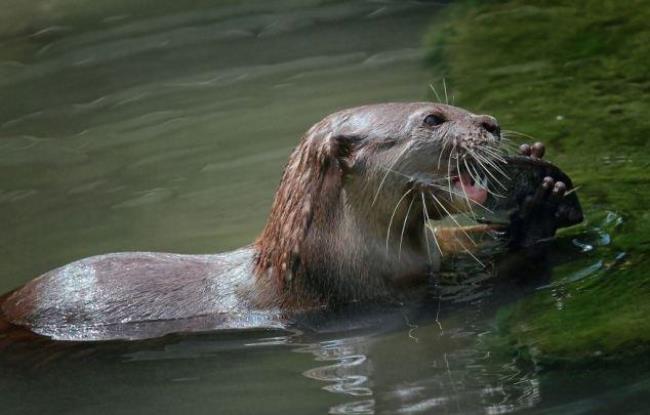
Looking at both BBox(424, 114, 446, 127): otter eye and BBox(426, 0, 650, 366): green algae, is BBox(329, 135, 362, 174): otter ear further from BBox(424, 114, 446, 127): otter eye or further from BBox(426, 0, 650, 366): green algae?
BBox(426, 0, 650, 366): green algae

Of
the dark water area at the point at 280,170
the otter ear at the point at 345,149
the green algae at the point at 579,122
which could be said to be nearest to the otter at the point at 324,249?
the otter ear at the point at 345,149

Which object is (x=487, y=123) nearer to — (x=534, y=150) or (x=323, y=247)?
(x=534, y=150)

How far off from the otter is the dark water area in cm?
12

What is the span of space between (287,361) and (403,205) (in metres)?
0.85

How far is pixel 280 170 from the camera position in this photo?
8.30 m

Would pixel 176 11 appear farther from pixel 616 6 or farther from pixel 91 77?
pixel 616 6

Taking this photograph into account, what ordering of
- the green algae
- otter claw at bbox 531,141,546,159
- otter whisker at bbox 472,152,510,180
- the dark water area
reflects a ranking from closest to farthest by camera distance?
the dark water area < the green algae < otter whisker at bbox 472,152,510,180 < otter claw at bbox 531,141,546,159

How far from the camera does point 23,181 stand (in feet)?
28.4

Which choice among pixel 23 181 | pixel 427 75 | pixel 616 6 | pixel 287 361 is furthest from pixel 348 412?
pixel 616 6

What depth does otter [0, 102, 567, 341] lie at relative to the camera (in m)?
5.96

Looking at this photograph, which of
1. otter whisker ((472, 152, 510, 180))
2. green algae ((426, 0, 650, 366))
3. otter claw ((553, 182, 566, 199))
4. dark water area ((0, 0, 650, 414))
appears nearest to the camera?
dark water area ((0, 0, 650, 414))

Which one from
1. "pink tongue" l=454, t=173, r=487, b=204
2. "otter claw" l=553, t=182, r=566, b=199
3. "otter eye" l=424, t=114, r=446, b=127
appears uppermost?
"otter eye" l=424, t=114, r=446, b=127

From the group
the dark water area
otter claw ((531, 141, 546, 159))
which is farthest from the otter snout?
the dark water area

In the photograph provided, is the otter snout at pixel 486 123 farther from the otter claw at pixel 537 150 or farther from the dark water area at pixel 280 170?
the dark water area at pixel 280 170
